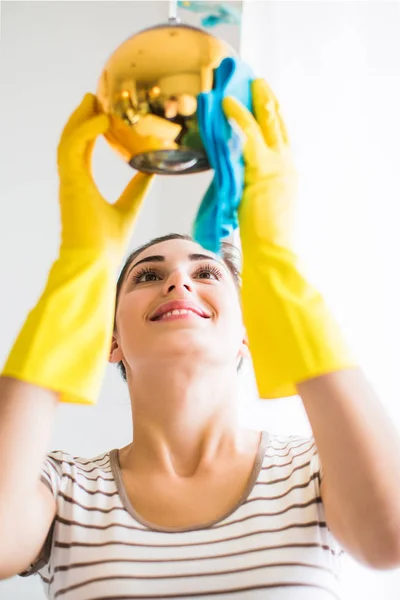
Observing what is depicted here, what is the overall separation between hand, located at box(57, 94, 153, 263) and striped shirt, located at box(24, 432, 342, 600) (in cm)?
32

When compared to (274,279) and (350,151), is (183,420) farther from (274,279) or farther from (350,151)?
A: (350,151)

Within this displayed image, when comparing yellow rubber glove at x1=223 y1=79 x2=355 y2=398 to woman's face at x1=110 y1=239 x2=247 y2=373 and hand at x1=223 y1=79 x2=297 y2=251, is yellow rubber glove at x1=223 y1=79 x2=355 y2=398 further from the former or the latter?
woman's face at x1=110 y1=239 x2=247 y2=373

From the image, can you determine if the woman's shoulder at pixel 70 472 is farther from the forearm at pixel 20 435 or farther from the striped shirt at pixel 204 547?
the forearm at pixel 20 435

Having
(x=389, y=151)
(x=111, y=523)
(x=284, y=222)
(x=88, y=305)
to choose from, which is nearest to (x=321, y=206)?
(x=389, y=151)

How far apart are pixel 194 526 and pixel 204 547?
3cm

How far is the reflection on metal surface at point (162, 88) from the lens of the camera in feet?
2.14

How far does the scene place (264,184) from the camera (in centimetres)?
80

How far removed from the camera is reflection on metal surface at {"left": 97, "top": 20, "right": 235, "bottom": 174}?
0.65 m

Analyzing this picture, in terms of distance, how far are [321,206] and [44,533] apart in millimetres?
686

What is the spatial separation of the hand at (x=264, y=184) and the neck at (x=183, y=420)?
225mm

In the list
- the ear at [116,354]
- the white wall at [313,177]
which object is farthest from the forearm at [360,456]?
the ear at [116,354]

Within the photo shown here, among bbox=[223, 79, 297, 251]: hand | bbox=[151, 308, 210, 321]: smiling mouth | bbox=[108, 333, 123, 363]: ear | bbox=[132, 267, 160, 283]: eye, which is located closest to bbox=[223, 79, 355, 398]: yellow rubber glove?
bbox=[223, 79, 297, 251]: hand

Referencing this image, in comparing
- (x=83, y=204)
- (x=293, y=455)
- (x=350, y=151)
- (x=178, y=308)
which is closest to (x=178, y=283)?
(x=178, y=308)

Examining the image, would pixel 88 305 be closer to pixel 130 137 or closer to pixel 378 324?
pixel 130 137
